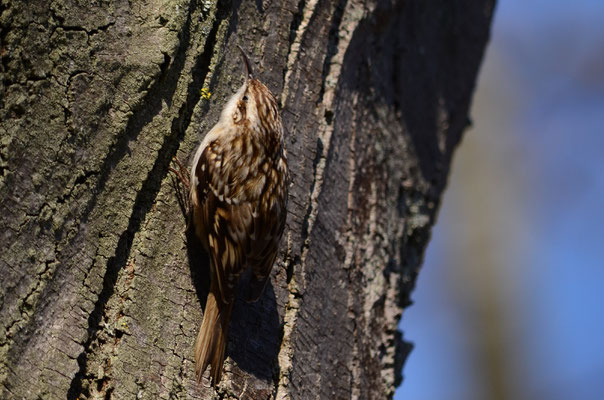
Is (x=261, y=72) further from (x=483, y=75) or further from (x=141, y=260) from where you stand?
(x=483, y=75)

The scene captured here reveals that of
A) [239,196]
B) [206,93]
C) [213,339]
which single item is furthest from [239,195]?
[213,339]

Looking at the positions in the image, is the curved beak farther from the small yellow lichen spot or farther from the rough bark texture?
the small yellow lichen spot

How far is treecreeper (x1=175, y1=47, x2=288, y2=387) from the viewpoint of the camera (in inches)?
81.6

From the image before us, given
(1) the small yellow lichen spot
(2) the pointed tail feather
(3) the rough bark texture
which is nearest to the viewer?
(3) the rough bark texture

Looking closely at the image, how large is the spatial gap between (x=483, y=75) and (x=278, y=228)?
588cm

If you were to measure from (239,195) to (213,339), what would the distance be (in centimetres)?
53

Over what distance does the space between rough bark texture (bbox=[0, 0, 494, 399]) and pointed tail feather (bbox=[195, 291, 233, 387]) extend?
3 centimetres

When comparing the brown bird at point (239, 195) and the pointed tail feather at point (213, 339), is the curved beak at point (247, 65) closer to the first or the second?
the brown bird at point (239, 195)

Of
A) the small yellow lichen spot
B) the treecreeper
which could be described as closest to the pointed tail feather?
the treecreeper

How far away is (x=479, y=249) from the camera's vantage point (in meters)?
7.04

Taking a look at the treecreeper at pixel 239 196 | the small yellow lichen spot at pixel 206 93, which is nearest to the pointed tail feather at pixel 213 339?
the treecreeper at pixel 239 196

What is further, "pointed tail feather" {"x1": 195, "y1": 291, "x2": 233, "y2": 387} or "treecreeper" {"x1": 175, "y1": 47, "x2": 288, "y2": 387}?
"treecreeper" {"x1": 175, "y1": 47, "x2": 288, "y2": 387}

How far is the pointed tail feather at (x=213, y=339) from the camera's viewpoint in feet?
6.11

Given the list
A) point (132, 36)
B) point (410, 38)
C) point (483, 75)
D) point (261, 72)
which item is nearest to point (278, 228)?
point (261, 72)
